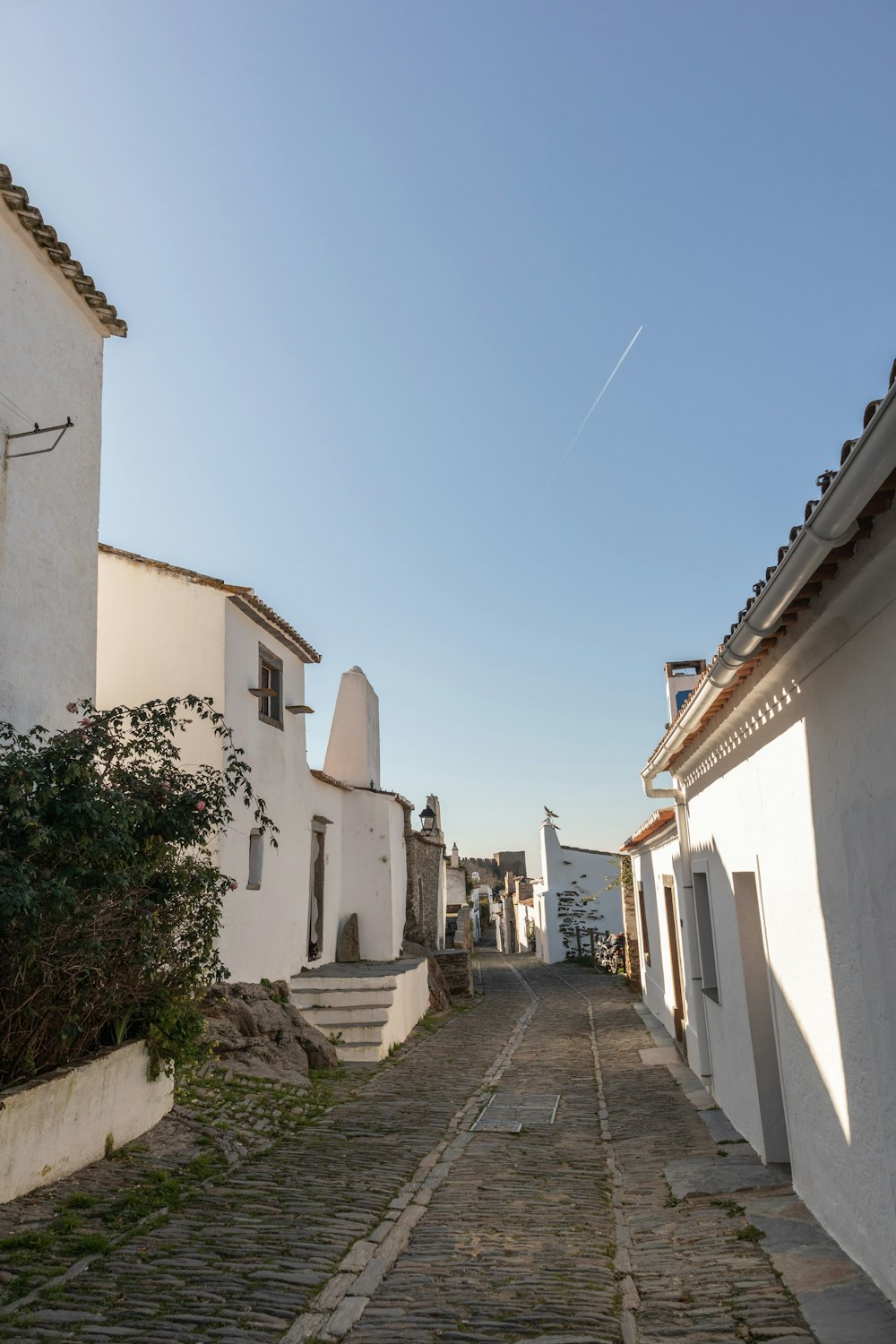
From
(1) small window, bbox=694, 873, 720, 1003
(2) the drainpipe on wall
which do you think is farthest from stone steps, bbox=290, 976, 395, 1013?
(1) small window, bbox=694, 873, 720, 1003

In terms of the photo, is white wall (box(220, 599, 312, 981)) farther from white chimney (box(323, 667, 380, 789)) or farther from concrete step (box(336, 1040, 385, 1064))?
white chimney (box(323, 667, 380, 789))

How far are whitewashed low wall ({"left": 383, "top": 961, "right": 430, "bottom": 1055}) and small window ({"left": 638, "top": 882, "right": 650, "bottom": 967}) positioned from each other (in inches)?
167

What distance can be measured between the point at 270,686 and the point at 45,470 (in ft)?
19.6

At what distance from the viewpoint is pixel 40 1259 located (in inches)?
190

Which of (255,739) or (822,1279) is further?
(255,739)

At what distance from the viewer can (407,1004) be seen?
15.3 metres

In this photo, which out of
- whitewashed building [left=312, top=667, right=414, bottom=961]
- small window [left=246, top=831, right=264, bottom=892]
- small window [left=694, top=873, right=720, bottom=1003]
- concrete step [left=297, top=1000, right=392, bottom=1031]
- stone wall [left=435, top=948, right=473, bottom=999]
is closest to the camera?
small window [left=694, top=873, right=720, bottom=1003]

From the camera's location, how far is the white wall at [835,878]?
382cm

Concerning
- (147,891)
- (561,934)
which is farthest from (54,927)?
(561,934)

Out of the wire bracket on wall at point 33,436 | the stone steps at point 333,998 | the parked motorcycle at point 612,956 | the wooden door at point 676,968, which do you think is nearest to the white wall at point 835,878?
the wooden door at point 676,968

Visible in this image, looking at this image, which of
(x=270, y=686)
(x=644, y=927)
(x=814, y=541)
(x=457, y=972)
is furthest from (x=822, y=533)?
(x=457, y=972)

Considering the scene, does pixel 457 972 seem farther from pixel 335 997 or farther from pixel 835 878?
pixel 835 878

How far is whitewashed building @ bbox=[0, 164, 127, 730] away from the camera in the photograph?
8.29 metres

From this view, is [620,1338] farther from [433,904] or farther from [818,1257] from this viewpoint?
[433,904]
